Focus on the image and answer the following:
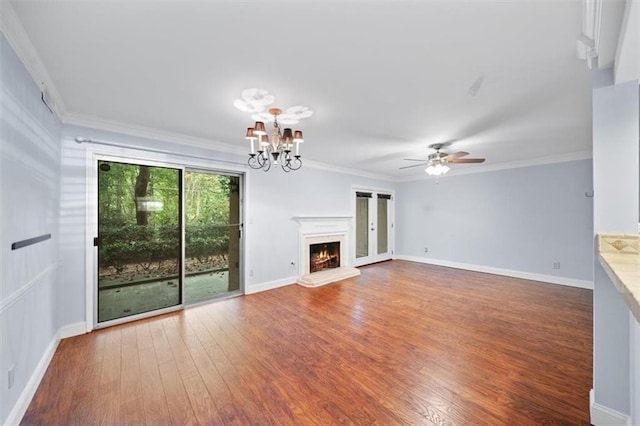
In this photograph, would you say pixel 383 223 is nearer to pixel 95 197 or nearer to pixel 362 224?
pixel 362 224

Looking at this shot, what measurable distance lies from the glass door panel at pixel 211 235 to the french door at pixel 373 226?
3.05 meters

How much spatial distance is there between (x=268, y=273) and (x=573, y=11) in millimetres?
4369

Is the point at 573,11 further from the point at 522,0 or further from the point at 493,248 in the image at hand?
the point at 493,248

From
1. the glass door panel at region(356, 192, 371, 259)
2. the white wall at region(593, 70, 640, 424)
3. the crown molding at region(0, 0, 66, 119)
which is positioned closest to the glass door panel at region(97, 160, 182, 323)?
the crown molding at region(0, 0, 66, 119)

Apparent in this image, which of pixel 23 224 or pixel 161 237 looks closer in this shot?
pixel 23 224

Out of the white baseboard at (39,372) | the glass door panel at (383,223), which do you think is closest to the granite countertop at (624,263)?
the white baseboard at (39,372)

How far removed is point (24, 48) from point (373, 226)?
20.5ft

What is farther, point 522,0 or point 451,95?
point 451,95

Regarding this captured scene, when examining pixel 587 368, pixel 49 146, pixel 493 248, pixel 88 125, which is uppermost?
pixel 88 125

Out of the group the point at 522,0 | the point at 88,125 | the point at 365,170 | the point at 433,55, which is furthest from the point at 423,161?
the point at 88,125

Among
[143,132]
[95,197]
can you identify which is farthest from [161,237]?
[143,132]

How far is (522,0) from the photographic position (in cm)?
126

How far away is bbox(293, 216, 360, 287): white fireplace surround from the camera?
4.76 meters

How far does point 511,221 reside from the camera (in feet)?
16.8
